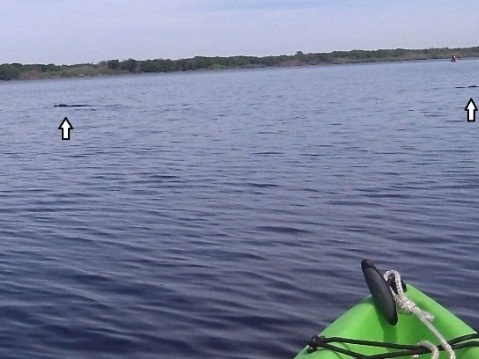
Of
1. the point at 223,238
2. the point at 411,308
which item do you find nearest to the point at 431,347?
the point at 411,308

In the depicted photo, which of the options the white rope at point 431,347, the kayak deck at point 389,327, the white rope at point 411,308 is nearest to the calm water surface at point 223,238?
the kayak deck at point 389,327

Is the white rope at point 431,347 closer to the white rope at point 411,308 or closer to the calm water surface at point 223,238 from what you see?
the white rope at point 411,308

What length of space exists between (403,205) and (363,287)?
189 inches

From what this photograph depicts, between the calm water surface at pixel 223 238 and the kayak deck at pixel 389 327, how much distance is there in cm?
167

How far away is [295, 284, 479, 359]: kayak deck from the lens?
5945mm

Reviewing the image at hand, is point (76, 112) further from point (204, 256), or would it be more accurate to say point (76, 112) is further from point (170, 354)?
point (170, 354)

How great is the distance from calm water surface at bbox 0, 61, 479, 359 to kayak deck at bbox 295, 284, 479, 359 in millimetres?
1670

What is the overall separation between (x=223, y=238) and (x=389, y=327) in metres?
6.12

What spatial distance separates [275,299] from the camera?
9203mm

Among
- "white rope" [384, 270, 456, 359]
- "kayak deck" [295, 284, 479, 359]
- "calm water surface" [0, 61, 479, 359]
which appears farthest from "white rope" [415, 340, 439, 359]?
"calm water surface" [0, 61, 479, 359]

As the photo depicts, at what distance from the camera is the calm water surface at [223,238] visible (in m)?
8.50

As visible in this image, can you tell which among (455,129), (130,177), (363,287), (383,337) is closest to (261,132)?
(455,129)

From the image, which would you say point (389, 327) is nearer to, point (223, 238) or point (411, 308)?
point (411, 308)

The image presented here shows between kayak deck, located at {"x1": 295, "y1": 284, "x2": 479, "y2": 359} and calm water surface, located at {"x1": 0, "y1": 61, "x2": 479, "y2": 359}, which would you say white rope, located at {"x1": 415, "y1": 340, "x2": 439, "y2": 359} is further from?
calm water surface, located at {"x1": 0, "y1": 61, "x2": 479, "y2": 359}
